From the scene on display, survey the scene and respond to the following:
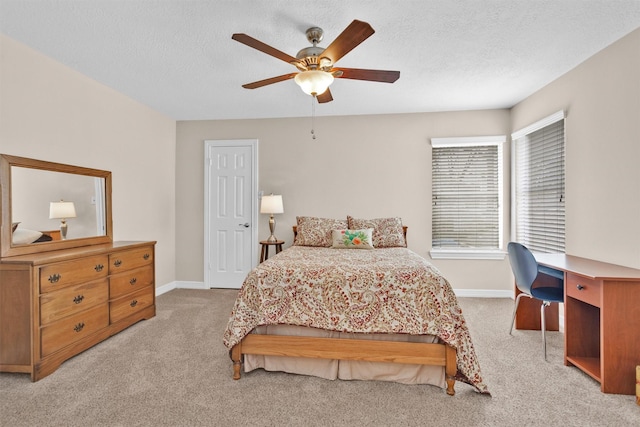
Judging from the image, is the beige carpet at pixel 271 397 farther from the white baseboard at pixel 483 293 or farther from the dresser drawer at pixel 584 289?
A: the white baseboard at pixel 483 293

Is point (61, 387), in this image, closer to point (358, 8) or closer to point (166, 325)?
point (166, 325)

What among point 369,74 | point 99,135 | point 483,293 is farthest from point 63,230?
point 483,293

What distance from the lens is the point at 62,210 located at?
2760mm

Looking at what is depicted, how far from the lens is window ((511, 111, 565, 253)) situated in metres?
3.18

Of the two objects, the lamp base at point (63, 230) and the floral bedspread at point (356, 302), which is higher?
the lamp base at point (63, 230)

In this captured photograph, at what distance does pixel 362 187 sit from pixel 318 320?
102 inches

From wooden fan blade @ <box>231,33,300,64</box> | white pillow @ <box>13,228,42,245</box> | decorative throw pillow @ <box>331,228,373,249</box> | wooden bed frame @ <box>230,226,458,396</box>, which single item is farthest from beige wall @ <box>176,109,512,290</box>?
wooden bed frame @ <box>230,226,458,396</box>

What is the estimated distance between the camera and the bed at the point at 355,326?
2.00 m

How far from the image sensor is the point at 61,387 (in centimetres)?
205

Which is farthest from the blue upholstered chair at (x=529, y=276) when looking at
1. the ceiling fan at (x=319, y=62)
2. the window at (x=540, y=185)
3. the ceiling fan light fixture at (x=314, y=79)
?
the ceiling fan light fixture at (x=314, y=79)

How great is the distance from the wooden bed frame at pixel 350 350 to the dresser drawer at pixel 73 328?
129 centimetres

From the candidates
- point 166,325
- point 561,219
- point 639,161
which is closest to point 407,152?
point 561,219

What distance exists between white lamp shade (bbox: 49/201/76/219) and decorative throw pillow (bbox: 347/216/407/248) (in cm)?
278

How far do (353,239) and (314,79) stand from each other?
1.85 m
